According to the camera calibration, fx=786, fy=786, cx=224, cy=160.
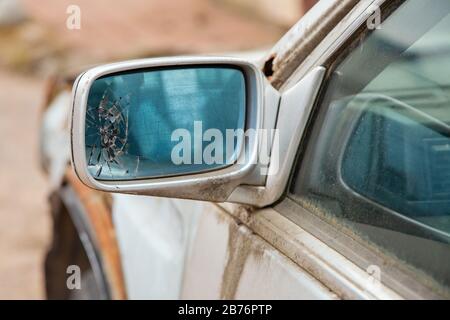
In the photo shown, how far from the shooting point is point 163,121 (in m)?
1.63

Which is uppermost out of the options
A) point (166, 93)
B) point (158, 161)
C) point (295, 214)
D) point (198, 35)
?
point (198, 35)

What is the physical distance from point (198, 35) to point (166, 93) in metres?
11.2

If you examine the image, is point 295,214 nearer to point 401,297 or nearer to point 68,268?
point 401,297

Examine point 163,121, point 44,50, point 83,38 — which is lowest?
point 163,121

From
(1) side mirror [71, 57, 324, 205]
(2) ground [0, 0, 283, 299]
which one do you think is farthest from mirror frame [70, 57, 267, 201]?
(2) ground [0, 0, 283, 299]

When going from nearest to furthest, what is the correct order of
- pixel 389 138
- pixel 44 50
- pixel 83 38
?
1. pixel 389 138
2. pixel 44 50
3. pixel 83 38

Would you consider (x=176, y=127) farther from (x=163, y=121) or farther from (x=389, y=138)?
(x=389, y=138)

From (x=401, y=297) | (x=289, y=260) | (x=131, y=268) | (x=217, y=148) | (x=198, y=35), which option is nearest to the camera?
(x=401, y=297)

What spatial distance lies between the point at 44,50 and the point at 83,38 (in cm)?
A: 90

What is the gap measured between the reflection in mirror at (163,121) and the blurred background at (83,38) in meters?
4.44

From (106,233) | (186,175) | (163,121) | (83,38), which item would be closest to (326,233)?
(186,175)

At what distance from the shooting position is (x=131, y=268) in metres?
2.27

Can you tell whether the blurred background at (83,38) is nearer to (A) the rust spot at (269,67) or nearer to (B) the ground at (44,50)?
(B) the ground at (44,50)

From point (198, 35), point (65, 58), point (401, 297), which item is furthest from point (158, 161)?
point (198, 35)
